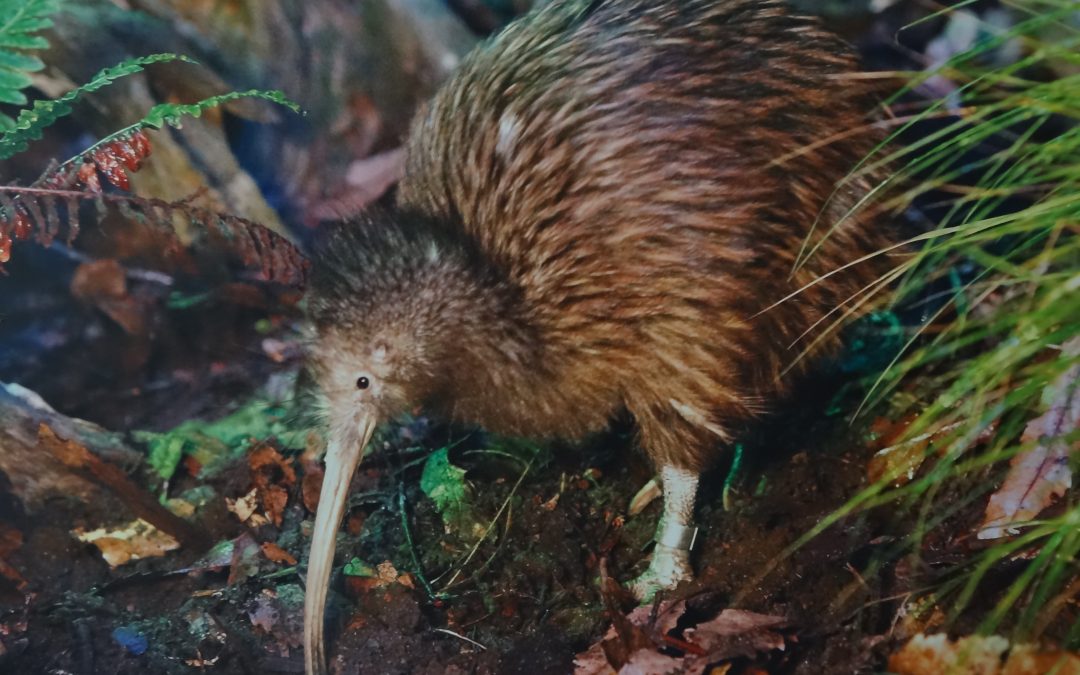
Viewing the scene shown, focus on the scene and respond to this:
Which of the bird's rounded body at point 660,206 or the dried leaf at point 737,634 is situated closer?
the dried leaf at point 737,634

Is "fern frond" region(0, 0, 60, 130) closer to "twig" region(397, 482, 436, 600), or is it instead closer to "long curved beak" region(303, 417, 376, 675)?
"long curved beak" region(303, 417, 376, 675)

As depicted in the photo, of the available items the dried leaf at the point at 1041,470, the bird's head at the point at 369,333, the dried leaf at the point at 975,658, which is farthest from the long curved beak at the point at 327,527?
the dried leaf at the point at 1041,470

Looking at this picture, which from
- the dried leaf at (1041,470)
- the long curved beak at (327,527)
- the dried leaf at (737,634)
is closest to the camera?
the dried leaf at (1041,470)

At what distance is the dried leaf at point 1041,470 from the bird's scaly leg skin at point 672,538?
0.65 m

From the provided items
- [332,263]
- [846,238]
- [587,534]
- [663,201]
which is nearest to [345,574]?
[587,534]

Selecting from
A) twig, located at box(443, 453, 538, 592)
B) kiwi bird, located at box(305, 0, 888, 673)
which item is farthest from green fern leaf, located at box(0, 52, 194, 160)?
twig, located at box(443, 453, 538, 592)

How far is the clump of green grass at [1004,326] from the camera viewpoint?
148 centimetres

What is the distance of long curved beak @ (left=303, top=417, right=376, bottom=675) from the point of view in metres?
2.02

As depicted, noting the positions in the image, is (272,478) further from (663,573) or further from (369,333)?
(663,573)

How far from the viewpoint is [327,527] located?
2.11 meters

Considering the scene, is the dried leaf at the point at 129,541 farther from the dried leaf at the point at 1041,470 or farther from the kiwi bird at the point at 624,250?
the dried leaf at the point at 1041,470

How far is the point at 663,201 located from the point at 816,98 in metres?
0.45

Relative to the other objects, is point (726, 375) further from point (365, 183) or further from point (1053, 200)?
point (365, 183)

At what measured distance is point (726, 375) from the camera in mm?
2100
